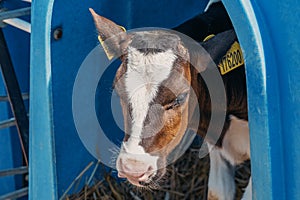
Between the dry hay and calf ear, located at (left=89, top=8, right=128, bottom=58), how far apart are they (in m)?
0.62

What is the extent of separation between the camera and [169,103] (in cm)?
161

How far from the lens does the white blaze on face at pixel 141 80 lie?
5.13 ft

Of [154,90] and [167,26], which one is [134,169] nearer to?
[154,90]

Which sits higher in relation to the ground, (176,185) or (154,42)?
(154,42)

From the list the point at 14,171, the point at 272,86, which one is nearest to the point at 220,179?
the point at 14,171

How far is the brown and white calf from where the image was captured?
5.14ft

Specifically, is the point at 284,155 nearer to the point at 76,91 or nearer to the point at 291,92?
the point at 291,92

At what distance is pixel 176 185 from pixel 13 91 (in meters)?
0.68

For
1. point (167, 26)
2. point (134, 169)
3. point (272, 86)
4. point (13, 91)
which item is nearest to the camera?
point (272, 86)

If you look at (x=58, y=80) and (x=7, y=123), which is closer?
(x=58, y=80)

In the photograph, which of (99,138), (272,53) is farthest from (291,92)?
(99,138)

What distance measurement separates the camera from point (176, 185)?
238 cm

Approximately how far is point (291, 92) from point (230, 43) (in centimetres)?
27

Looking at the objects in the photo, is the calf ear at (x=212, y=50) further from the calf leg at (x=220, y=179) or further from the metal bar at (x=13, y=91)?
the metal bar at (x=13, y=91)
